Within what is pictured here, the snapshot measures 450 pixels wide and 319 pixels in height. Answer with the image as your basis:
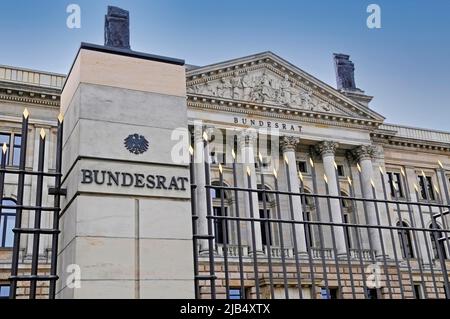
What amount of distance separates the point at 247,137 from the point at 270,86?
6408 mm

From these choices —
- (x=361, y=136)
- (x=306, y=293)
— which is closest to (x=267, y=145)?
(x=361, y=136)

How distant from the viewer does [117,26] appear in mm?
31781

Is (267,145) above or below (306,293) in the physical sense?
above

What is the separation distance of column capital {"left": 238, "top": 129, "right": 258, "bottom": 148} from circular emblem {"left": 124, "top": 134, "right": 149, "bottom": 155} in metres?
25.0

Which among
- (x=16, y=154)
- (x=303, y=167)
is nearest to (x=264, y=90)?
(x=303, y=167)

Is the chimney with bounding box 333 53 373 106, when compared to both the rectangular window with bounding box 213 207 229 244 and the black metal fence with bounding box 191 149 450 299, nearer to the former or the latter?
the black metal fence with bounding box 191 149 450 299

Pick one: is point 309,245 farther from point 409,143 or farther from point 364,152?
point 409,143

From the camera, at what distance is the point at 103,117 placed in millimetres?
4984

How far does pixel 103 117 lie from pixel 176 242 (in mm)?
1337

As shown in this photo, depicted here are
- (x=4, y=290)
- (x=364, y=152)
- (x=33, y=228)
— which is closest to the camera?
(x=33, y=228)

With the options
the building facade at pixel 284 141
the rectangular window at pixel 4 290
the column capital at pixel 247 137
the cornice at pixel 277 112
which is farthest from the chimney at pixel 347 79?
the rectangular window at pixel 4 290

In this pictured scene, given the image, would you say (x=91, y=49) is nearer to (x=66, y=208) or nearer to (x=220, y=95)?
(x=66, y=208)

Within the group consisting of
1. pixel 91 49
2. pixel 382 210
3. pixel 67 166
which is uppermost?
pixel 382 210
